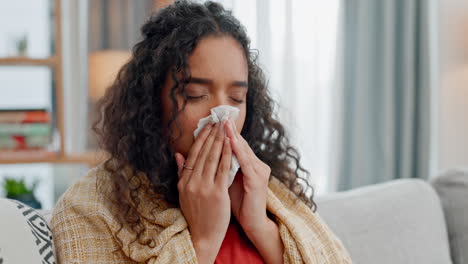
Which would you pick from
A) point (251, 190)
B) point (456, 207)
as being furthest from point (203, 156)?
point (456, 207)

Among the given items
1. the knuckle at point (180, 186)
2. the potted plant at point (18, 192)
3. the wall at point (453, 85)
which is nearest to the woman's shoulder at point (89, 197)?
the knuckle at point (180, 186)

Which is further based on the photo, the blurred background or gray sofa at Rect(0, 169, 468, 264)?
the blurred background

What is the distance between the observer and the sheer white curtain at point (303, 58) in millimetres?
3336

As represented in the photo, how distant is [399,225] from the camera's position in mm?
1592

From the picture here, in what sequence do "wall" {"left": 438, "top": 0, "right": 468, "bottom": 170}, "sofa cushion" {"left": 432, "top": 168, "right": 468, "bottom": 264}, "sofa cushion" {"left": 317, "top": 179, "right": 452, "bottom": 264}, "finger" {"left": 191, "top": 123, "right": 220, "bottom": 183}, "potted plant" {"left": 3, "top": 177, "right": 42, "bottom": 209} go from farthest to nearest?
"wall" {"left": 438, "top": 0, "right": 468, "bottom": 170}
"potted plant" {"left": 3, "top": 177, "right": 42, "bottom": 209}
"sofa cushion" {"left": 432, "top": 168, "right": 468, "bottom": 264}
"sofa cushion" {"left": 317, "top": 179, "right": 452, "bottom": 264}
"finger" {"left": 191, "top": 123, "right": 220, "bottom": 183}

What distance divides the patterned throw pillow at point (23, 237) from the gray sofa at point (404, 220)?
75 centimetres

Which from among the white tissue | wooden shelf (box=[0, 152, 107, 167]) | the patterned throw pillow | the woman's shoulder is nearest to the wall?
wooden shelf (box=[0, 152, 107, 167])

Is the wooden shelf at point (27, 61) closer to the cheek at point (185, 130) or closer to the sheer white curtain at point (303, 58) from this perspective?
the sheer white curtain at point (303, 58)

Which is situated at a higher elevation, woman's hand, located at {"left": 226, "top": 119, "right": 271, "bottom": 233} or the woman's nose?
the woman's nose

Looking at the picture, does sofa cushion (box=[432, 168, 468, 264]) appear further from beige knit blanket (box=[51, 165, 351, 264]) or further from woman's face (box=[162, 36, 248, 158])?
woman's face (box=[162, 36, 248, 158])

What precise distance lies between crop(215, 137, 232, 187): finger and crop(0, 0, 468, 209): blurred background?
220cm

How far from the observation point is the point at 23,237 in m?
1.02

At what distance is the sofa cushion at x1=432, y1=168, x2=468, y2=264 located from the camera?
1681 millimetres

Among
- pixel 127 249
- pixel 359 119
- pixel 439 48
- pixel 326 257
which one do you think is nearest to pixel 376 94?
pixel 359 119
